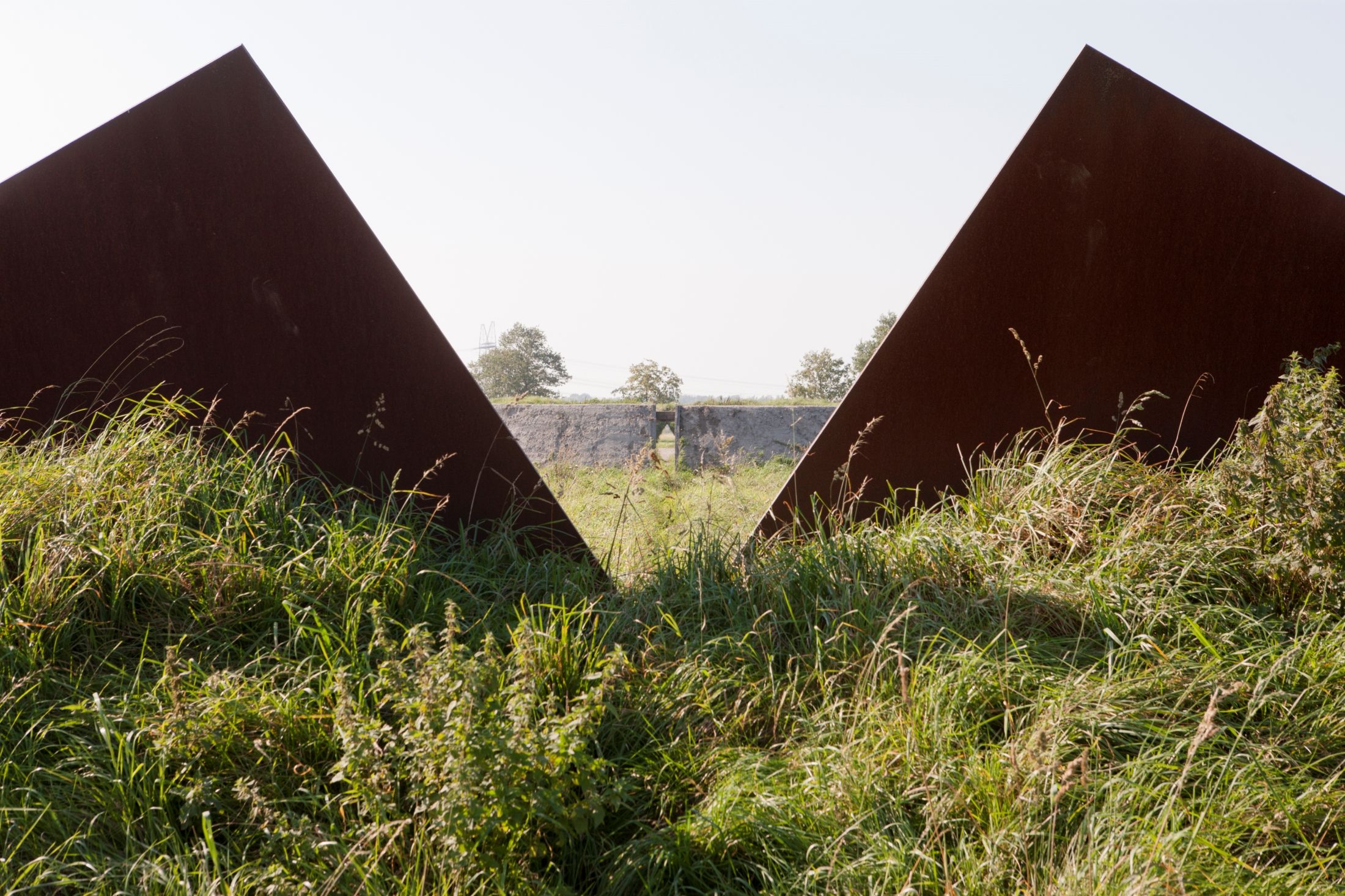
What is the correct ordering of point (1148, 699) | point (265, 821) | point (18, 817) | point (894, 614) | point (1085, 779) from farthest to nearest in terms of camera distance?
point (894, 614)
point (1148, 699)
point (18, 817)
point (265, 821)
point (1085, 779)

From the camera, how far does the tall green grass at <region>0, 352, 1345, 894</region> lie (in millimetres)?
1987

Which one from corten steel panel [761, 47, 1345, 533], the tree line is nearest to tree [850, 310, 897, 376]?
the tree line

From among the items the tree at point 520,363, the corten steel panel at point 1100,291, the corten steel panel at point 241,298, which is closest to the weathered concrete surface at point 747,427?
the corten steel panel at point 1100,291

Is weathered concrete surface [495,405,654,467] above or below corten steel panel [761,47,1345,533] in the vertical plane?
below

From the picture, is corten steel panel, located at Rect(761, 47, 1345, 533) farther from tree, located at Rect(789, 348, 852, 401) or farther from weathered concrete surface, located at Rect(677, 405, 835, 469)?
tree, located at Rect(789, 348, 852, 401)

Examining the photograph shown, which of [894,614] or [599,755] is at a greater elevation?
[894,614]

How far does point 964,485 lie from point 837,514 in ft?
1.98

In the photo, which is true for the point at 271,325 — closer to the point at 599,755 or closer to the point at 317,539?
the point at 317,539

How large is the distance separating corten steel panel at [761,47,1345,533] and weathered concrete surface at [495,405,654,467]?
6.19 metres

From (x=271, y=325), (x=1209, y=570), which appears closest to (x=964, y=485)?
(x=1209, y=570)

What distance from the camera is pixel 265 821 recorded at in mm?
2006

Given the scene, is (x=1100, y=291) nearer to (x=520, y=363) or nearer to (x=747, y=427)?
(x=747, y=427)

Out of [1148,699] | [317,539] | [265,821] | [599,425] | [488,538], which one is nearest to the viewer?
[265,821]

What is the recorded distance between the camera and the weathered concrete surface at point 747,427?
34.3 feet
